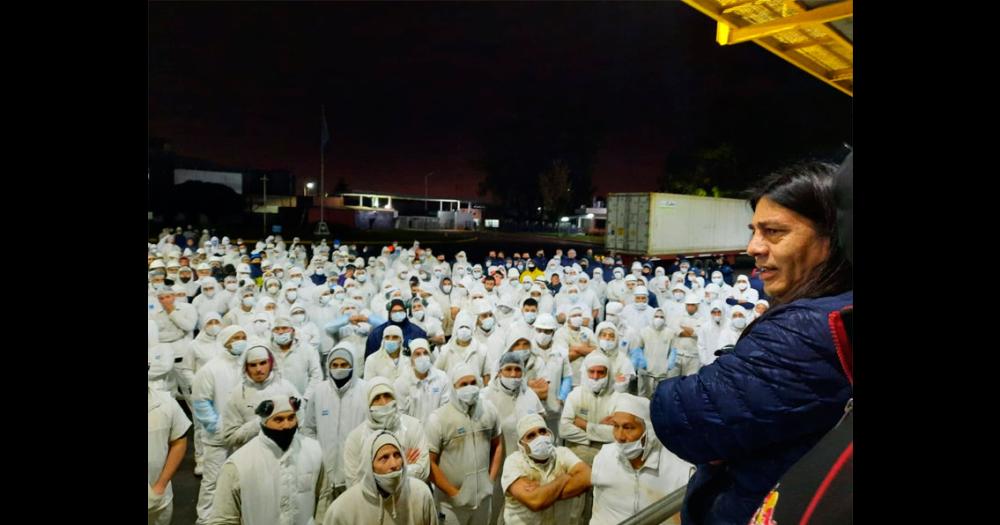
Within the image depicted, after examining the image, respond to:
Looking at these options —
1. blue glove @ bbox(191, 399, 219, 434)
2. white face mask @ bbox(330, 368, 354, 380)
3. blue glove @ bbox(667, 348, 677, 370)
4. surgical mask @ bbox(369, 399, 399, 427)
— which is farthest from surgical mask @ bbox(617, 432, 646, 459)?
blue glove @ bbox(667, 348, 677, 370)

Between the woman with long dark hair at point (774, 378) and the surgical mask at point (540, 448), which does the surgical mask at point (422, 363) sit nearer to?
the surgical mask at point (540, 448)

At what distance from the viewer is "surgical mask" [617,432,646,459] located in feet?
→ 11.9

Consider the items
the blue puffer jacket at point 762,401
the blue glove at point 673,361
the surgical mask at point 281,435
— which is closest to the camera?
the blue puffer jacket at point 762,401

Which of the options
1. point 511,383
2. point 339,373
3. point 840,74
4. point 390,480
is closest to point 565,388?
point 511,383

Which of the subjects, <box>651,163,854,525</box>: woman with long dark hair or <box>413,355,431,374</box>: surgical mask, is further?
<box>413,355,431,374</box>: surgical mask

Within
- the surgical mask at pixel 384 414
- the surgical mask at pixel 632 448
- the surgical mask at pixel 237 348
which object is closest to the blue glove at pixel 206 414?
the surgical mask at pixel 237 348

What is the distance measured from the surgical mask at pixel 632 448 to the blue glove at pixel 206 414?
12.1 ft

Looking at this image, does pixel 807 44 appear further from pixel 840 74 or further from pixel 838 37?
pixel 840 74

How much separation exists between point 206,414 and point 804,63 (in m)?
5.52

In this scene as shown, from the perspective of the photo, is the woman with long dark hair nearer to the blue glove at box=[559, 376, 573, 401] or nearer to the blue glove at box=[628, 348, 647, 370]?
the blue glove at box=[559, 376, 573, 401]

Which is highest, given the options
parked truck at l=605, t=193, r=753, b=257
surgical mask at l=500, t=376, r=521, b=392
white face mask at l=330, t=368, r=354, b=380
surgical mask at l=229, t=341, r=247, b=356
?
parked truck at l=605, t=193, r=753, b=257

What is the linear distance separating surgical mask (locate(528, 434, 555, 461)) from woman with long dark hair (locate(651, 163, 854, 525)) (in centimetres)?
233

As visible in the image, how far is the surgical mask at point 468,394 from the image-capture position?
4.46 meters

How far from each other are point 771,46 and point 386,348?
4531 millimetres
